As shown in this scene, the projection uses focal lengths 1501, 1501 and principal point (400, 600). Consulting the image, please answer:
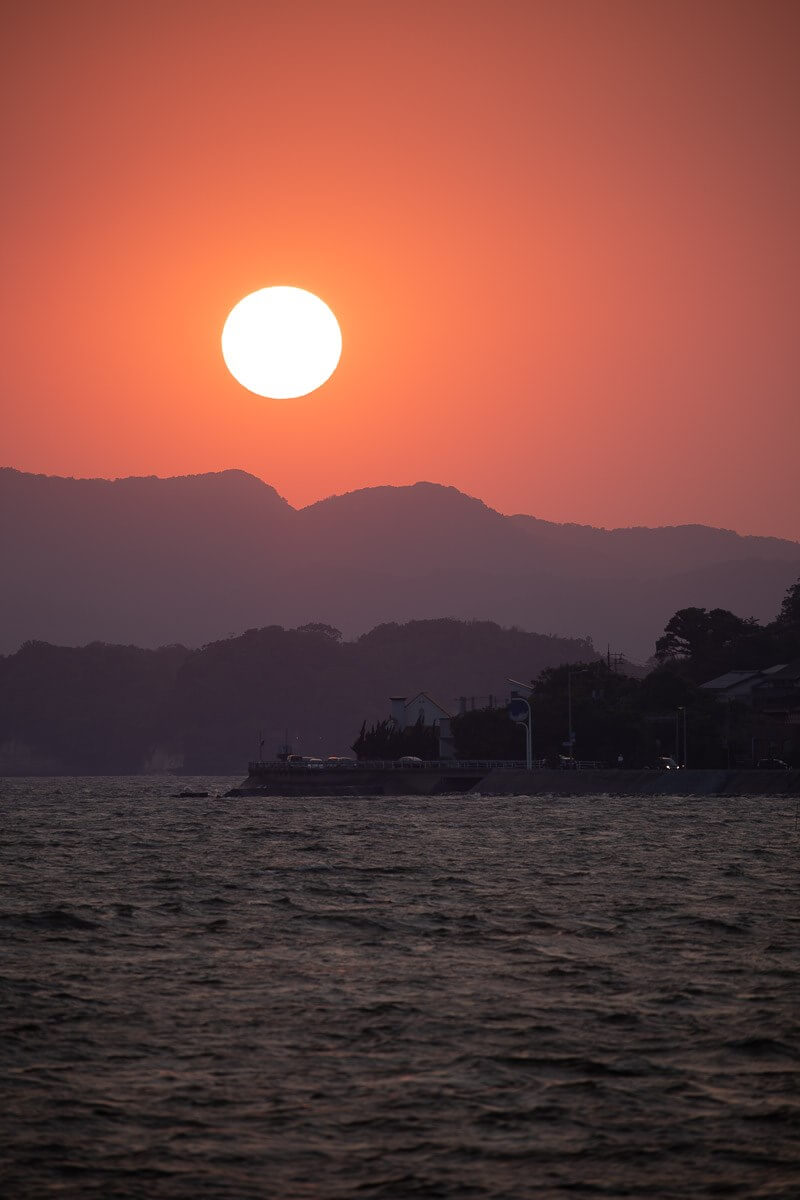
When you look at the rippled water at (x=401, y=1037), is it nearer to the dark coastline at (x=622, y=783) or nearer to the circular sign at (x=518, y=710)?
the dark coastline at (x=622, y=783)

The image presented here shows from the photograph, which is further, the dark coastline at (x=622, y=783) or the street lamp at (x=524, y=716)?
the street lamp at (x=524, y=716)

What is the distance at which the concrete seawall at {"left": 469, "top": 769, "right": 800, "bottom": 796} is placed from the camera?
504 feet

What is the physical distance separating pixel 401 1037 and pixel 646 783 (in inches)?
5591

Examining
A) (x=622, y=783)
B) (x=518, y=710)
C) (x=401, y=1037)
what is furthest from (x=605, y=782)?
(x=401, y=1037)

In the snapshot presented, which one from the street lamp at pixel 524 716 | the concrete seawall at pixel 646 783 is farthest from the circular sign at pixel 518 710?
the concrete seawall at pixel 646 783

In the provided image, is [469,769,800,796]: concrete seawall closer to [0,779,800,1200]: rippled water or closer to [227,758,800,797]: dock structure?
[227,758,800,797]: dock structure

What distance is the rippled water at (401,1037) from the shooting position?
18.8m

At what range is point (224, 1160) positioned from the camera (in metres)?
18.9

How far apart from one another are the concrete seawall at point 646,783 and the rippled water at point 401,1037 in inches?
3862

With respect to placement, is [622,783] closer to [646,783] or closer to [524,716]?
[646,783]

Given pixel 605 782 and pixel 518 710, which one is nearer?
pixel 605 782

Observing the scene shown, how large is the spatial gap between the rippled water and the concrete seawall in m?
98.1

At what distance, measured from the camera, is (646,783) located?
165 metres

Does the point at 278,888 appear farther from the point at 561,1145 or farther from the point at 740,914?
the point at 561,1145
